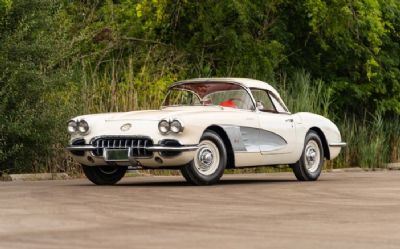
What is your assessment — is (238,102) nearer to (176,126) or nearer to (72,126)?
(176,126)

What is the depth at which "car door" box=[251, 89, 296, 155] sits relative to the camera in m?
16.8

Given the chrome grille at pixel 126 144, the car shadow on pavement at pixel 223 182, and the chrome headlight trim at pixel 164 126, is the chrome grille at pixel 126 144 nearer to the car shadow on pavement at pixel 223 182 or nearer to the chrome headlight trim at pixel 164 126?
the chrome headlight trim at pixel 164 126

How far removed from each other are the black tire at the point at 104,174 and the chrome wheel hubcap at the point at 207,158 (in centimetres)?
129

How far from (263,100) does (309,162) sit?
51.0 inches

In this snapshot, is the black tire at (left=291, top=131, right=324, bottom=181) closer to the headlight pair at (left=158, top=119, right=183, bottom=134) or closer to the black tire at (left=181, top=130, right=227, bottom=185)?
the black tire at (left=181, top=130, right=227, bottom=185)

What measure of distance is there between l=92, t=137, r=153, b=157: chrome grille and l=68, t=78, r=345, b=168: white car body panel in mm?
54

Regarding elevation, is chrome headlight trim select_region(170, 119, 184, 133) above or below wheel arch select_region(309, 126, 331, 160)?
above

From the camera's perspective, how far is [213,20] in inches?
1089

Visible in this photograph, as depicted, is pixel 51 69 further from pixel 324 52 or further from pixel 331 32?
pixel 324 52

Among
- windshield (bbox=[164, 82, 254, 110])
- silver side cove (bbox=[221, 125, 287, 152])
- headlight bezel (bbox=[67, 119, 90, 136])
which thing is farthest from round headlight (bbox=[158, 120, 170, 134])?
windshield (bbox=[164, 82, 254, 110])

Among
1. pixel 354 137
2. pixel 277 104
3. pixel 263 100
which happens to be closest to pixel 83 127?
pixel 263 100

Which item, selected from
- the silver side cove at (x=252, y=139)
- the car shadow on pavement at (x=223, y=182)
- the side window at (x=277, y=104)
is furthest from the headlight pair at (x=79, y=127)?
the side window at (x=277, y=104)

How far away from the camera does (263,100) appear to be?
1736 centimetres

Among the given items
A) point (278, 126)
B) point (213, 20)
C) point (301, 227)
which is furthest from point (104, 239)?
point (213, 20)
